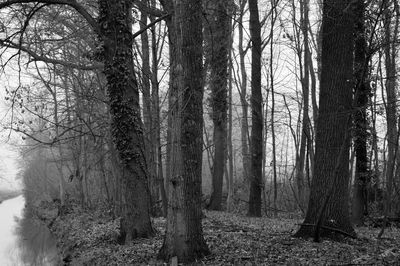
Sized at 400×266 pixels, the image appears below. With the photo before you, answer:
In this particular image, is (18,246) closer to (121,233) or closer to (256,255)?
(121,233)

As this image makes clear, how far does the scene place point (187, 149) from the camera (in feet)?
23.3

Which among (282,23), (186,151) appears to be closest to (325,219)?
(186,151)

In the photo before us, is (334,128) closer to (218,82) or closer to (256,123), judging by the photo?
(256,123)

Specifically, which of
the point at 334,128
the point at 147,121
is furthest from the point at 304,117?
the point at 334,128

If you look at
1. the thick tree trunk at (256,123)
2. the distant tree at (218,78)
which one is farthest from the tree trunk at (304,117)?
the distant tree at (218,78)

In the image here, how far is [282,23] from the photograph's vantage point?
15.2m

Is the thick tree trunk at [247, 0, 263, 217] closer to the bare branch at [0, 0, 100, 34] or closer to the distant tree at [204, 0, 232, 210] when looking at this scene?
the distant tree at [204, 0, 232, 210]

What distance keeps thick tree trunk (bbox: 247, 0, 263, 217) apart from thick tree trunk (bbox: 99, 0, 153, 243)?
5.44 metres

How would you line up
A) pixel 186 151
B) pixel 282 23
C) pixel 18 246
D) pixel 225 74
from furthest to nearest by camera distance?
pixel 18 246 → pixel 225 74 → pixel 282 23 → pixel 186 151

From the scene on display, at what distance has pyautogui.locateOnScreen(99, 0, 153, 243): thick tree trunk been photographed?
995 cm

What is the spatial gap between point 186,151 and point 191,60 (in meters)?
1.56

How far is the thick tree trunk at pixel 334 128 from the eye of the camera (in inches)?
325

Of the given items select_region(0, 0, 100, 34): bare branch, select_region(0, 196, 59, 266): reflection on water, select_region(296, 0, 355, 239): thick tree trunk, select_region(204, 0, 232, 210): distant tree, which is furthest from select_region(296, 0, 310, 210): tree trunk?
select_region(0, 196, 59, 266): reflection on water

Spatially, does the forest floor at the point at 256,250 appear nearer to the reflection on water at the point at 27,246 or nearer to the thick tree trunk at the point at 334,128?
the thick tree trunk at the point at 334,128
